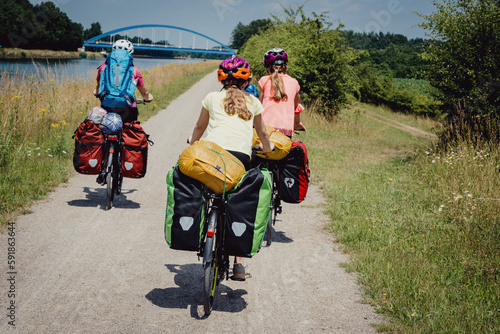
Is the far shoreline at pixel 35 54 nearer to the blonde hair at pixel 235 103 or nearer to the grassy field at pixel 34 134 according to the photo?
the grassy field at pixel 34 134

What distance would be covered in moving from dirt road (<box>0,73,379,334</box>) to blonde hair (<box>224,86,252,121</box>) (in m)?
1.53

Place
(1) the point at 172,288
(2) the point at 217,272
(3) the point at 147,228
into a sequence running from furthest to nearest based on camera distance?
(3) the point at 147,228, (1) the point at 172,288, (2) the point at 217,272

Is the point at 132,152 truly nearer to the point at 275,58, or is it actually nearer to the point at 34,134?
the point at 275,58

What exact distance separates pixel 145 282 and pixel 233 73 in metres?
1.97

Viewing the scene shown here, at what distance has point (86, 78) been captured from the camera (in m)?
14.3

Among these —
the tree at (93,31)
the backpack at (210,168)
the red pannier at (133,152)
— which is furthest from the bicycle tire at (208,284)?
the tree at (93,31)

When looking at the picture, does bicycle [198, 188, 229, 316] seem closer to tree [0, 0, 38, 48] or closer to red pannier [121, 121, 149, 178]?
red pannier [121, 121, 149, 178]

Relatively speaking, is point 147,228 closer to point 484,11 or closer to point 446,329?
→ point 446,329

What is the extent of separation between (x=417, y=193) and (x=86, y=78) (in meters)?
10.9

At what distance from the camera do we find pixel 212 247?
3283 millimetres

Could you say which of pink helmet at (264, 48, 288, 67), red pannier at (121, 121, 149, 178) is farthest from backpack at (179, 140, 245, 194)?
red pannier at (121, 121, 149, 178)

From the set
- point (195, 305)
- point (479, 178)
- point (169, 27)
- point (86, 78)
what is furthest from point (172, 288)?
point (169, 27)

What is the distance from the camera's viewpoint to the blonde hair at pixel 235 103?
3.55 metres

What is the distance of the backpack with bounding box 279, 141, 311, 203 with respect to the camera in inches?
195
